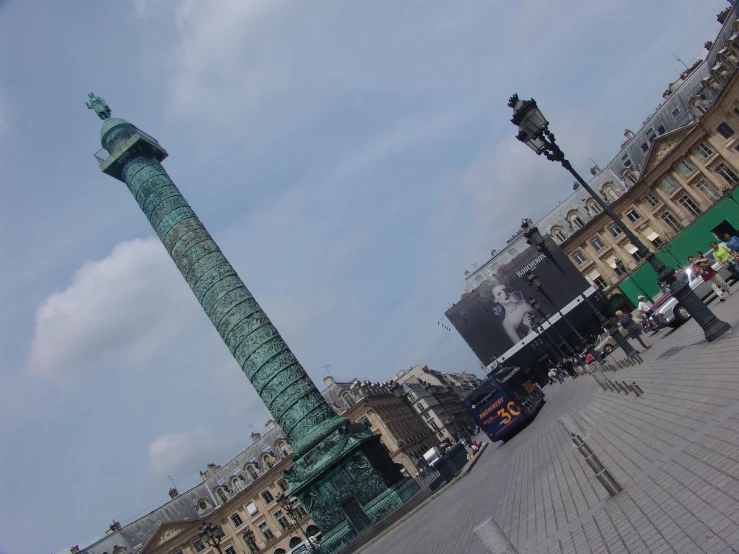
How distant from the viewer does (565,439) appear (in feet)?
39.4

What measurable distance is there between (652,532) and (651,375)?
26.5 feet

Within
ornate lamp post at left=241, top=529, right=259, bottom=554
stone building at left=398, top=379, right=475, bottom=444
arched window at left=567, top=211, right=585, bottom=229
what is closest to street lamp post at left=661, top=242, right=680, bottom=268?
arched window at left=567, top=211, right=585, bottom=229

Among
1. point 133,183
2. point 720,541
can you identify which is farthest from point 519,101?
point 133,183

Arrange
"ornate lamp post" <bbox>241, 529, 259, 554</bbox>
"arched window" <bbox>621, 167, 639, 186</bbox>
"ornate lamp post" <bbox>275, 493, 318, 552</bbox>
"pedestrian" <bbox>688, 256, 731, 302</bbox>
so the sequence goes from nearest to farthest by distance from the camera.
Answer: "pedestrian" <bbox>688, 256, 731, 302</bbox> < "ornate lamp post" <bbox>275, 493, 318, 552</bbox> < "ornate lamp post" <bbox>241, 529, 259, 554</bbox> < "arched window" <bbox>621, 167, 639, 186</bbox>

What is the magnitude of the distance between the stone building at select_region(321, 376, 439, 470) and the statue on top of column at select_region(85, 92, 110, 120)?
1243 inches

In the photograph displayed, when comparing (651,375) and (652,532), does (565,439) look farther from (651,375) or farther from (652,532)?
(652,532)

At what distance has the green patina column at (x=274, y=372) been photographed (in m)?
22.6

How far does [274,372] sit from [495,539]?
21.2 metres

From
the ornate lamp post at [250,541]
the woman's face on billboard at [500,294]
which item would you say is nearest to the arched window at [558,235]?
the woman's face on billboard at [500,294]

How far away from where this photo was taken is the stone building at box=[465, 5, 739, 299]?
4159 centimetres

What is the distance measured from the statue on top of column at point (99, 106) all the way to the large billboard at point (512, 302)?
98.4 ft

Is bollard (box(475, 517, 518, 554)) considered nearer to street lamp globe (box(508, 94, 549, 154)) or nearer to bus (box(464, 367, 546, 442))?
street lamp globe (box(508, 94, 549, 154))

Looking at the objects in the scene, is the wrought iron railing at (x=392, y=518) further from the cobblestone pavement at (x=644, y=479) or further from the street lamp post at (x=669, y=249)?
the street lamp post at (x=669, y=249)

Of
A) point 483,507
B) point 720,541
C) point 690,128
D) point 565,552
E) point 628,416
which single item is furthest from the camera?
point 690,128
